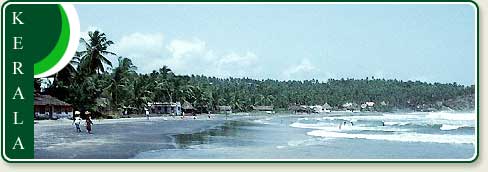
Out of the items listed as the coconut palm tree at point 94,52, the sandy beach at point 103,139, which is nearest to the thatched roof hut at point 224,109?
the sandy beach at point 103,139

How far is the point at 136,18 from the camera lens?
5.68 meters

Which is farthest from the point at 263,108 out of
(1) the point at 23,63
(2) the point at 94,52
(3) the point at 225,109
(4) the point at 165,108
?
(1) the point at 23,63

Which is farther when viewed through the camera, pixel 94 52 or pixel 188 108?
pixel 188 108

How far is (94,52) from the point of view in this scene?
228 inches

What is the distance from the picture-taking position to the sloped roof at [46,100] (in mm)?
5623

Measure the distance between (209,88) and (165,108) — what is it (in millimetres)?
1814

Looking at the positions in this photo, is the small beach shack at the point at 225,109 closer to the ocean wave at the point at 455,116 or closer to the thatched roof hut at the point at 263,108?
the thatched roof hut at the point at 263,108

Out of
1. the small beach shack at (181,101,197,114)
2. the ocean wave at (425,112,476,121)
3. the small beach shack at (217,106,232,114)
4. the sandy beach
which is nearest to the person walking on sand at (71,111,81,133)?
the sandy beach

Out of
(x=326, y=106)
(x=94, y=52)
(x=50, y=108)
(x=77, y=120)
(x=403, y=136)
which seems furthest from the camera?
(x=403, y=136)

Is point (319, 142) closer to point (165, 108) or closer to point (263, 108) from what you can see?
point (263, 108)

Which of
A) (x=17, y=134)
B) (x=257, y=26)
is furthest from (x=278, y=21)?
(x=17, y=134)

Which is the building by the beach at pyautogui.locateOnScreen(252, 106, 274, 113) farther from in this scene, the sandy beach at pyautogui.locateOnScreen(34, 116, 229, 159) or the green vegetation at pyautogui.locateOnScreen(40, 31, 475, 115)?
the sandy beach at pyautogui.locateOnScreen(34, 116, 229, 159)

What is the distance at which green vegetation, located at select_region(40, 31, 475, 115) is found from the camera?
19.5 feet

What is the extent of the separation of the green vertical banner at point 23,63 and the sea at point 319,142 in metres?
1.00
